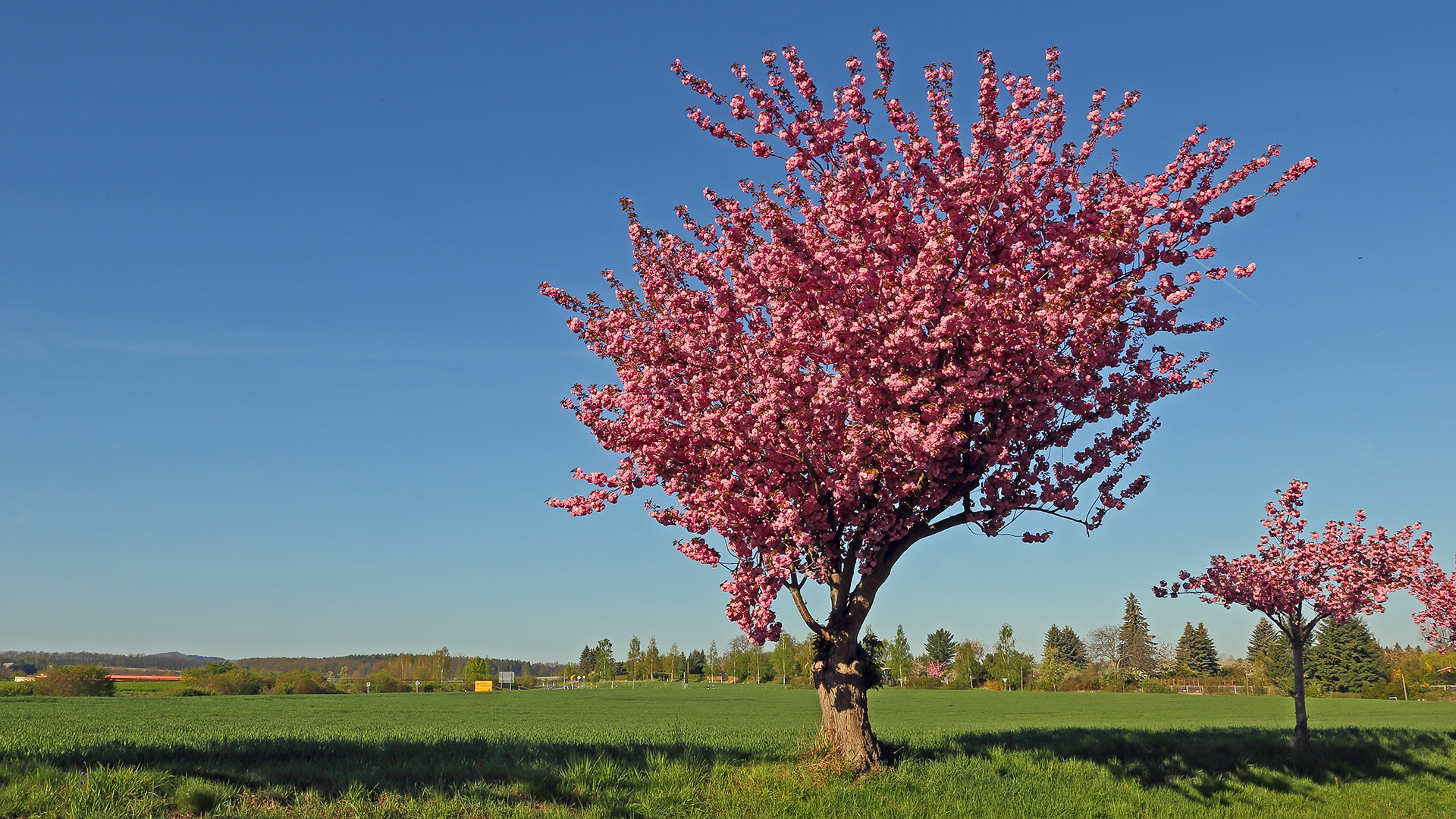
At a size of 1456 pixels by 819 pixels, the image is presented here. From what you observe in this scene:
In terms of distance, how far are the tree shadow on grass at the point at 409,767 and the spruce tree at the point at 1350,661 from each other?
111964 mm

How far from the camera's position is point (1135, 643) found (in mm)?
135500

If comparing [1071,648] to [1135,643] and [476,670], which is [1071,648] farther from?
[476,670]

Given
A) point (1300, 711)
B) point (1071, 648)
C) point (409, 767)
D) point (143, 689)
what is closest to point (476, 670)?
point (143, 689)

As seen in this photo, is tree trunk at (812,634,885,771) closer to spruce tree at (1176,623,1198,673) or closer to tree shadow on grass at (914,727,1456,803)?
tree shadow on grass at (914,727,1456,803)

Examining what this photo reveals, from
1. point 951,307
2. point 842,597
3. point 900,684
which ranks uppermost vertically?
point 951,307

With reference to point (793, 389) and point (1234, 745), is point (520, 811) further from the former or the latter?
point (1234, 745)

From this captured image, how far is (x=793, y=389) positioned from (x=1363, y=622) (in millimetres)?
120731

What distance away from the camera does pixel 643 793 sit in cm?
1124

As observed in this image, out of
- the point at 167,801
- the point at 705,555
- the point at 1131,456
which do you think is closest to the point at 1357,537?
the point at 1131,456

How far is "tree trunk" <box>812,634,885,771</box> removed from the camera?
13.2 meters

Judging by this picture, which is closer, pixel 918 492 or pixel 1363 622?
pixel 918 492

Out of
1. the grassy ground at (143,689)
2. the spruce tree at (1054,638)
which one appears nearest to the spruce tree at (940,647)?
the spruce tree at (1054,638)

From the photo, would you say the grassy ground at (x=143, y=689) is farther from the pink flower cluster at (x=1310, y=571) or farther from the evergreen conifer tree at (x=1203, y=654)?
the evergreen conifer tree at (x=1203, y=654)

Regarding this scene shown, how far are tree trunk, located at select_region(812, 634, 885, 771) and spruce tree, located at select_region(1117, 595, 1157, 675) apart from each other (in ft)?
435
